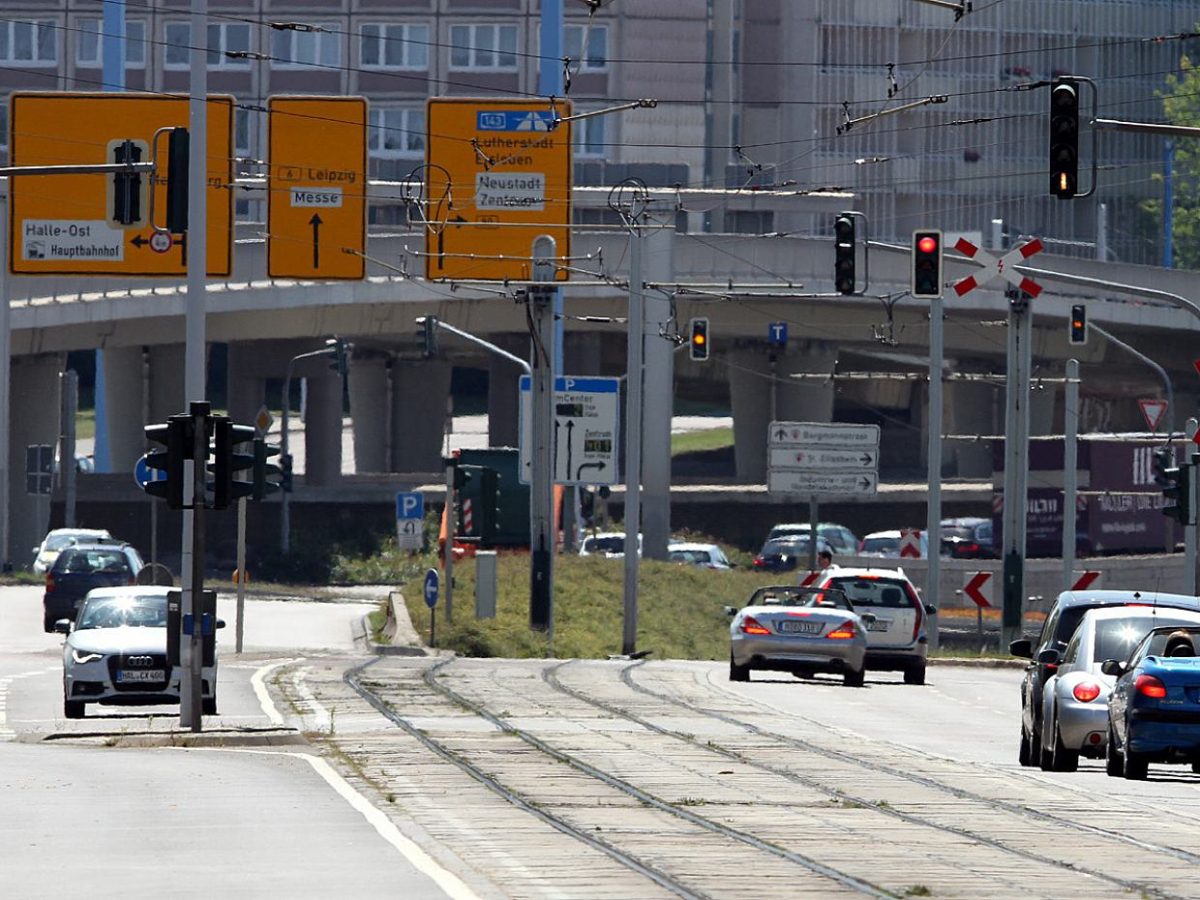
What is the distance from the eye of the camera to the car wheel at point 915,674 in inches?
1298

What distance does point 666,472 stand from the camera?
215ft

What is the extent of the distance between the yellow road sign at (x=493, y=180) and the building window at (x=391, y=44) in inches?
2324

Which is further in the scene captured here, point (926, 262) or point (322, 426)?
point (322, 426)

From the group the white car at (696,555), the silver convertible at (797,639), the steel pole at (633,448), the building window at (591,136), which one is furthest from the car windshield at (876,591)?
the building window at (591,136)

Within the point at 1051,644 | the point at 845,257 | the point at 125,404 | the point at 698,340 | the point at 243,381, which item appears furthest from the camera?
the point at 243,381

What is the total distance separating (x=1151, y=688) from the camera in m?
17.5

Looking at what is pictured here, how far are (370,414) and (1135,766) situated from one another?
77.8 metres

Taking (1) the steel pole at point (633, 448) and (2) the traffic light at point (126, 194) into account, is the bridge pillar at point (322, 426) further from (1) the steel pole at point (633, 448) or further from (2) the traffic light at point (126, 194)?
(2) the traffic light at point (126, 194)

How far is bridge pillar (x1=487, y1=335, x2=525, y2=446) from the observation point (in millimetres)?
88312

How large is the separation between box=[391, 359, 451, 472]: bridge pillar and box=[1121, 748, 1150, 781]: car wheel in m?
73.4

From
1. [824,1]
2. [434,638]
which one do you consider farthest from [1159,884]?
[824,1]

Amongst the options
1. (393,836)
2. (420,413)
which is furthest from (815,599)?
(420,413)

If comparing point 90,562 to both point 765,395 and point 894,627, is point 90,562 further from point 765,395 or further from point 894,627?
point 765,395

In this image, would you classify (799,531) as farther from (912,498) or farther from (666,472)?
(912,498)
